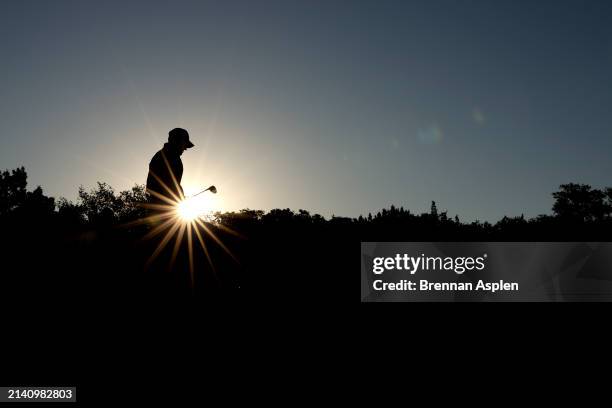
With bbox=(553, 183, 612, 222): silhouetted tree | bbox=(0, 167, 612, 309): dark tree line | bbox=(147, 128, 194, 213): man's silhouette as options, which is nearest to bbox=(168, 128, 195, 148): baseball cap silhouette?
bbox=(147, 128, 194, 213): man's silhouette

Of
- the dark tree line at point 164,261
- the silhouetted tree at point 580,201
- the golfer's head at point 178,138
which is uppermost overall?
the silhouetted tree at point 580,201

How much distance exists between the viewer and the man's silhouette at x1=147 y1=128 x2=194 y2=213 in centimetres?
679

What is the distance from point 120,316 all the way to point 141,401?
6.91 feet

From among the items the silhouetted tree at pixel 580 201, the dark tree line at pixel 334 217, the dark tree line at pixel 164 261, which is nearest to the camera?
the dark tree line at pixel 164 261

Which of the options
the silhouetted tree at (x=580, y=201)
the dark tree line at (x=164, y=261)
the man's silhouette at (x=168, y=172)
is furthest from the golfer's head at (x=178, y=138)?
the silhouetted tree at (x=580, y=201)

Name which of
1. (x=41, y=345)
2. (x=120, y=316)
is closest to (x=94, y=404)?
(x=41, y=345)

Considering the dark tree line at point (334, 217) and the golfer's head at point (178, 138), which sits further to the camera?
the dark tree line at point (334, 217)

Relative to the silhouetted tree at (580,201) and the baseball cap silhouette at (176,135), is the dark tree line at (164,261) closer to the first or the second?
the baseball cap silhouette at (176,135)

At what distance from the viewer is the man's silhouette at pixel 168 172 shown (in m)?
6.79

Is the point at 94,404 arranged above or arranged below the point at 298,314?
below

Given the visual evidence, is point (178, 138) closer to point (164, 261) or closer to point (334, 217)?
point (164, 261)

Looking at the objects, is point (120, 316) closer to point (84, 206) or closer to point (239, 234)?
point (239, 234)

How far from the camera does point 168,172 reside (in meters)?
6.84

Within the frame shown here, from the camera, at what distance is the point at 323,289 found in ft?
33.1
